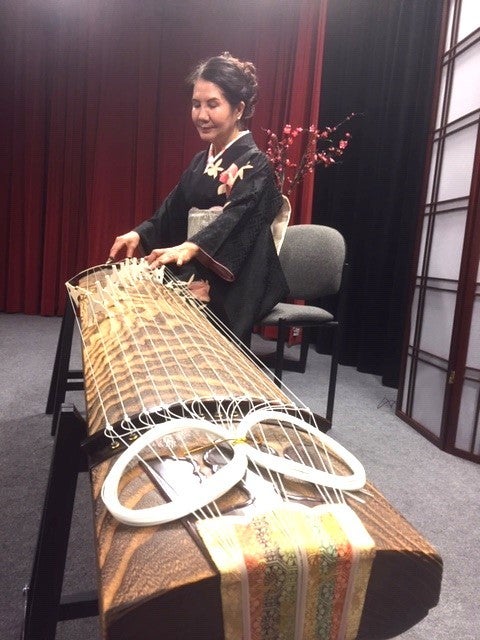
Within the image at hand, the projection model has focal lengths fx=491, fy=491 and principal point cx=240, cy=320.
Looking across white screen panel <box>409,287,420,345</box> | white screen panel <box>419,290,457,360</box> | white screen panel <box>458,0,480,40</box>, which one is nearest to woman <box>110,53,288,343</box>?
white screen panel <box>419,290,457,360</box>

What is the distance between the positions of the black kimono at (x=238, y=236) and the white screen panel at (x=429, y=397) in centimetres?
94

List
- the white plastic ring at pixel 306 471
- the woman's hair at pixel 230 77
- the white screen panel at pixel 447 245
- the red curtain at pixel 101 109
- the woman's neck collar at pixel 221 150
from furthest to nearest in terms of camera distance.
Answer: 1. the red curtain at pixel 101 109
2. the white screen panel at pixel 447 245
3. the woman's neck collar at pixel 221 150
4. the woman's hair at pixel 230 77
5. the white plastic ring at pixel 306 471

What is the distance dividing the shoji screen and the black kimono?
0.83 m

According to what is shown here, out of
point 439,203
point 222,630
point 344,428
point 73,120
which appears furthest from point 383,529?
point 73,120

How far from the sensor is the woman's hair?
5.43 feet

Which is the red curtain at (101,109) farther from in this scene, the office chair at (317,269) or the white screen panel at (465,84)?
the white screen panel at (465,84)

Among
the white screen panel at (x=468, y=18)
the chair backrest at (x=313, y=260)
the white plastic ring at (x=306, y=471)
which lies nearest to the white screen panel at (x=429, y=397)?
the chair backrest at (x=313, y=260)

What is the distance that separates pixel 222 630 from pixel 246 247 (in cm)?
135

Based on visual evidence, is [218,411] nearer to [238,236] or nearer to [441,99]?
[238,236]

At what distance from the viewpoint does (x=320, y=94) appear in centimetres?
361

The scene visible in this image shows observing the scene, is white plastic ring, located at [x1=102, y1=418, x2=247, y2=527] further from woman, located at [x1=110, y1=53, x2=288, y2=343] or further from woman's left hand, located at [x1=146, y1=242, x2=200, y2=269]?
woman, located at [x1=110, y1=53, x2=288, y2=343]

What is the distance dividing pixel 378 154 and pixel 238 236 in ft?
6.87

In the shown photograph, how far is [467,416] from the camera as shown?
2.04m

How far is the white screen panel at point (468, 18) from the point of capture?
2.10 metres
